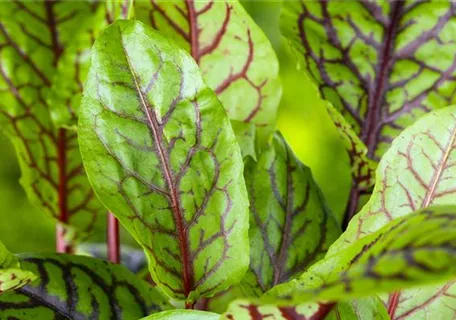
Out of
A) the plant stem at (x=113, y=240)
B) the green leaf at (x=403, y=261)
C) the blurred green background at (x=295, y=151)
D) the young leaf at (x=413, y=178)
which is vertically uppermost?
the green leaf at (x=403, y=261)

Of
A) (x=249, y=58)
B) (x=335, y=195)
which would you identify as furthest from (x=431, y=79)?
(x=335, y=195)

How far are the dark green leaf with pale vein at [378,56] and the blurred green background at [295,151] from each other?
0.74 meters

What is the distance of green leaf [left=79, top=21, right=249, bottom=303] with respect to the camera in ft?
1.45

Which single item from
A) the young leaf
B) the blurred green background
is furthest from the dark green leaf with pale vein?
the blurred green background

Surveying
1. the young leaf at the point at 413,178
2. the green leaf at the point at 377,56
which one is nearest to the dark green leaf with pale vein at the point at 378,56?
the green leaf at the point at 377,56

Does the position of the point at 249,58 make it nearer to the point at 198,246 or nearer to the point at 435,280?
the point at 198,246

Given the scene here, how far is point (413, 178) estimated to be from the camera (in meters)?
0.45

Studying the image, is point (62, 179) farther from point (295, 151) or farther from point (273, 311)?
point (295, 151)

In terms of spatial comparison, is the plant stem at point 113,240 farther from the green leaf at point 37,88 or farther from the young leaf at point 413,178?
the young leaf at point 413,178

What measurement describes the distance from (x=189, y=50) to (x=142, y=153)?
0.14 meters

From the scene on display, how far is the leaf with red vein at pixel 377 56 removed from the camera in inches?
22.5

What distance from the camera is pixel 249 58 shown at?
0.56 m

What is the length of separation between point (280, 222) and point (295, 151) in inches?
35.0

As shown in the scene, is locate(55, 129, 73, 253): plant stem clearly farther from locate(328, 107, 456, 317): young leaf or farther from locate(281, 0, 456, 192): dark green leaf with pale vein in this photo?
locate(328, 107, 456, 317): young leaf
